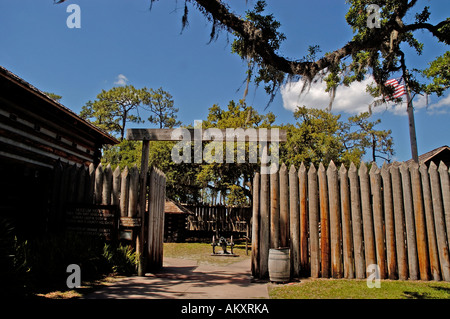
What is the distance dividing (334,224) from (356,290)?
1540 mm

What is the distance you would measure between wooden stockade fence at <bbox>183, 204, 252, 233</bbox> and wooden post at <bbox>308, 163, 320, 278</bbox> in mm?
14183

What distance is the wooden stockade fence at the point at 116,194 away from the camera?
762 cm

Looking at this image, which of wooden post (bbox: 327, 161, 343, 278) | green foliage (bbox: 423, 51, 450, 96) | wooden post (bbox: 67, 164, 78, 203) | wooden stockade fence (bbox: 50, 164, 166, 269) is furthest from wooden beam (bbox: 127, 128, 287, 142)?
green foliage (bbox: 423, 51, 450, 96)

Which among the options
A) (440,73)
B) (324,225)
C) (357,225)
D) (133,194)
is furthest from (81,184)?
(440,73)

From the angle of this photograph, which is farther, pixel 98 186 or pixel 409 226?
pixel 98 186

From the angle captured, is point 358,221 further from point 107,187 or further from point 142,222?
point 107,187

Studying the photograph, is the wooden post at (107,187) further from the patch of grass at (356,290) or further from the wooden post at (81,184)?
the patch of grass at (356,290)

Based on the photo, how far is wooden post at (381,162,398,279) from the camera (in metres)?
6.23

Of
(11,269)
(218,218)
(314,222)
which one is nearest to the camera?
(11,269)

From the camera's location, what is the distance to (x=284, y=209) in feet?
22.3

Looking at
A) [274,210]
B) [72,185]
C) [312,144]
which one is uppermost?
[312,144]

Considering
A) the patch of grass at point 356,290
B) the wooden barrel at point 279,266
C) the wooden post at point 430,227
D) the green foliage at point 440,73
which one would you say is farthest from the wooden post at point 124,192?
the green foliage at point 440,73
